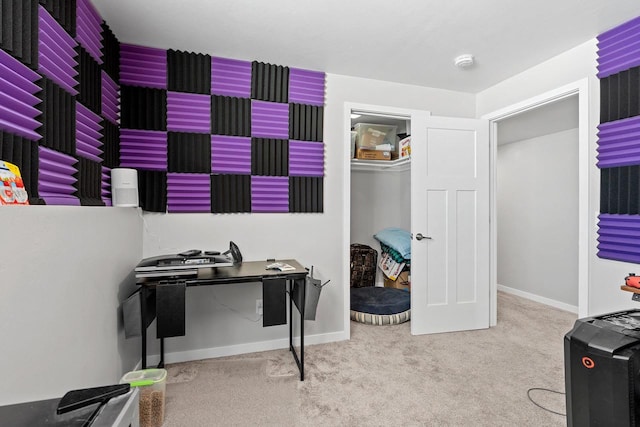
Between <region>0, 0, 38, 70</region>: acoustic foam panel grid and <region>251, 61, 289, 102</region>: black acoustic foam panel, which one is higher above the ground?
<region>251, 61, 289, 102</region>: black acoustic foam panel

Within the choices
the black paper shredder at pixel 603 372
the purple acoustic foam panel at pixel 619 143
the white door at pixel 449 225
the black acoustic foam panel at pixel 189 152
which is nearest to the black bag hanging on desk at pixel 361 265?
the white door at pixel 449 225

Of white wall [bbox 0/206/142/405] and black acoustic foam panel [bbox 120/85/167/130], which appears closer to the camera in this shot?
white wall [bbox 0/206/142/405]

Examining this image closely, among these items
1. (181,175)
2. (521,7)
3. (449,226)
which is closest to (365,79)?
(521,7)

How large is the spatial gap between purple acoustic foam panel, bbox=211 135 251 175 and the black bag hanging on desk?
6.46ft

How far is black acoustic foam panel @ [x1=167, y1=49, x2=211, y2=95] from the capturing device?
2.49 meters

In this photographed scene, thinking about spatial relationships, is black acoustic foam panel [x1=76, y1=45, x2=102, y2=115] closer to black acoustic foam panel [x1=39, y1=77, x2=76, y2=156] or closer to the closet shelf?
black acoustic foam panel [x1=39, y1=77, x2=76, y2=156]

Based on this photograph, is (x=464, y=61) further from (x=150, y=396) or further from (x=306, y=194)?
(x=150, y=396)

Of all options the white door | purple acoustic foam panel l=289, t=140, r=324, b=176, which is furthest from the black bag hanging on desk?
purple acoustic foam panel l=289, t=140, r=324, b=176

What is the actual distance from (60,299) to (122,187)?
3.36ft

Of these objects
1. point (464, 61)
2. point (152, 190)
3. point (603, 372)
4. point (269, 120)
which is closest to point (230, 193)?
point (152, 190)

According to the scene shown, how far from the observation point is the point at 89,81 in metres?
1.84

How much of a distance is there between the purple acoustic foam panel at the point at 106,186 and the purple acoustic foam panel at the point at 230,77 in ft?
3.40

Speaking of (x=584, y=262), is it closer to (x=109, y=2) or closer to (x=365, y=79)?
(x=365, y=79)

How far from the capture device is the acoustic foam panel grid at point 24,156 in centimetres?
118
